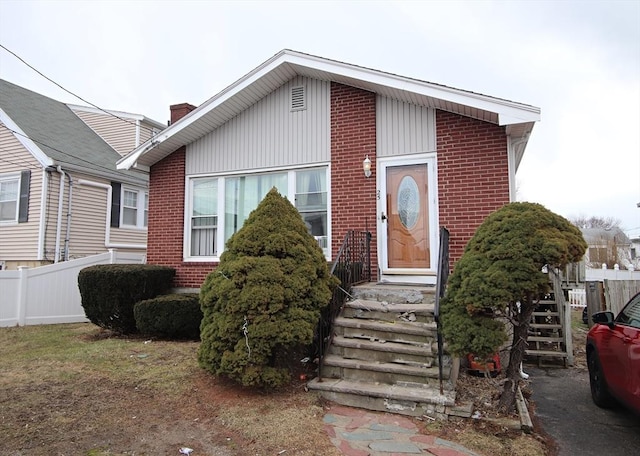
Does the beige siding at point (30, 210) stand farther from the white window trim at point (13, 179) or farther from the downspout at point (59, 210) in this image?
the downspout at point (59, 210)

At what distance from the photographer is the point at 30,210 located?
12.7 m

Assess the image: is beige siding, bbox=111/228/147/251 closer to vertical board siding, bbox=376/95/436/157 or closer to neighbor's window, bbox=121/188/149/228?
neighbor's window, bbox=121/188/149/228

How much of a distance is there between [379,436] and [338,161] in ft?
16.7

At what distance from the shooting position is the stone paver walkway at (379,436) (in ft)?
11.5

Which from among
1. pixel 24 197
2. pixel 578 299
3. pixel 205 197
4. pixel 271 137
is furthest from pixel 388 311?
pixel 578 299

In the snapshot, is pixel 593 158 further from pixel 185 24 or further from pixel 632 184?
pixel 185 24

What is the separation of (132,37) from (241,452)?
473 inches

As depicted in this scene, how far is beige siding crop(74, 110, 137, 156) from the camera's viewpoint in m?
16.4

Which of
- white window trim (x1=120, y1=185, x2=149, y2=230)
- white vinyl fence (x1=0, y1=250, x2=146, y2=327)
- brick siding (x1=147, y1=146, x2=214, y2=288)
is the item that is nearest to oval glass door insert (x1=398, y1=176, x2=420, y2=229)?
brick siding (x1=147, y1=146, x2=214, y2=288)

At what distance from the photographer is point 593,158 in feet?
89.6

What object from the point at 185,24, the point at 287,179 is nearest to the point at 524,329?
the point at 287,179

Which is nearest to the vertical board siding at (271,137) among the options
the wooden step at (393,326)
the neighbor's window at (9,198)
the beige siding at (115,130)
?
the wooden step at (393,326)

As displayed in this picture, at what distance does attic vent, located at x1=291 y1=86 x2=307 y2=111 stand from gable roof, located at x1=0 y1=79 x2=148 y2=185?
27.9 feet

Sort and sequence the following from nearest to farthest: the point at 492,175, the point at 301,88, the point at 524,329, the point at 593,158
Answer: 1. the point at 524,329
2. the point at 492,175
3. the point at 301,88
4. the point at 593,158
